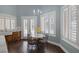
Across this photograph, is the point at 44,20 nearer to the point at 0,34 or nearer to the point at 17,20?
the point at 17,20

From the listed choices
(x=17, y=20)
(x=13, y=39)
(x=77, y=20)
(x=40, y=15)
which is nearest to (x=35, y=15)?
(x=40, y=15)

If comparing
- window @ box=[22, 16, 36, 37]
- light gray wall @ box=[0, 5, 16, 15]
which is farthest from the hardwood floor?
light gray wall @ box=[0, 5, 16, 15]

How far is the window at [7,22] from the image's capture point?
8.55 feet

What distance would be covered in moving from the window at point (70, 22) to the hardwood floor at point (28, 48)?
1.05 ft

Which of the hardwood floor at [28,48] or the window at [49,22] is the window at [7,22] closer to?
the hardwood floor at [28,48]

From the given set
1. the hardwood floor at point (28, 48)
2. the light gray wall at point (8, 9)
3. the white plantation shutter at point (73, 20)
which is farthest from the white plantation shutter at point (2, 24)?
the white plantation shutter at point (73, 20)

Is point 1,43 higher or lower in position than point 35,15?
lower

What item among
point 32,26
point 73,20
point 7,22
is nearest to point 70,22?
point 73,20

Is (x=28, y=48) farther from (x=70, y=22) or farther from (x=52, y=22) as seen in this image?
(x=70, y=22)

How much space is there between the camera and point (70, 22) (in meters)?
2.64

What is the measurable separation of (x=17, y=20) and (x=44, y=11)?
532 mm

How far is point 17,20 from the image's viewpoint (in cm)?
266
